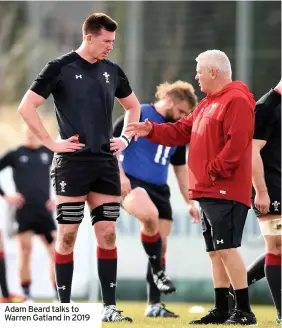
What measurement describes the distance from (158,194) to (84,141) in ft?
7.22

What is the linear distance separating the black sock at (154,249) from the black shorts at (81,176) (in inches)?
70.2

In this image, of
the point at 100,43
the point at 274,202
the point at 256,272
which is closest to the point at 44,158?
the point at 256,272

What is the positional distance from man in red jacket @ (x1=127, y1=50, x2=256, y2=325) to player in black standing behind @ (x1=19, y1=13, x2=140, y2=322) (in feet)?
2.04

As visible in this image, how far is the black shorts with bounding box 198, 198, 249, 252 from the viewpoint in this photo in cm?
808

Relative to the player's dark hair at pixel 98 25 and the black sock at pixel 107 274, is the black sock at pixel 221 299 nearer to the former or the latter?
the black sock at pixel 107 274

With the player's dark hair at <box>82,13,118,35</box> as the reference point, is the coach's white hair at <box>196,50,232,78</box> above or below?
below

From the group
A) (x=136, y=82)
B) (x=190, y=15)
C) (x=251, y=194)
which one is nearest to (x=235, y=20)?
(x=190, y=15)

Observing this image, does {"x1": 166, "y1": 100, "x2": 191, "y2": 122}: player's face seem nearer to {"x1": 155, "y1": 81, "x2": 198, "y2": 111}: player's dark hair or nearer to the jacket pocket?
{"x1": 155, "y1": 81, "x2": 198, "y2": 111}: player's dark hair

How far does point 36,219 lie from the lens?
13391 millimetres

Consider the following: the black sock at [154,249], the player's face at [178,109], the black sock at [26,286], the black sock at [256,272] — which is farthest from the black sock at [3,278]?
the black sock at [256,272]

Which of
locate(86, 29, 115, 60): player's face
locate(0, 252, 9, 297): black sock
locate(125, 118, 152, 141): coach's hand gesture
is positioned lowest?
locate(0, 252, 9, 297): black sock

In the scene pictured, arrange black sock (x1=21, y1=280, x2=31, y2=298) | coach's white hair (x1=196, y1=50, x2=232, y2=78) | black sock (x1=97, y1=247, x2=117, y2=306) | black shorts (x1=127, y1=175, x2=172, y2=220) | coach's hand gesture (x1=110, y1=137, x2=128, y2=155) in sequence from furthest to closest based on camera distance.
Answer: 1. black sock (x1=21, y1=280, x2=31, y2=298)
2. black shorts (x1=127, y1=175, x2=172, y2=220)
3. black sock (x1=97, y1=247, x2=117, y2=306)
4. coach's hand gesture (x1=110, y1=137, x2=128, y2=155)
5. coach's white hair (x1=196, y1=50, x2=232, y2=78)

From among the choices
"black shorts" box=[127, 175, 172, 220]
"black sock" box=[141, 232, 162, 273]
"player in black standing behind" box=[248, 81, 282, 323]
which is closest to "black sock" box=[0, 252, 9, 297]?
"black shorts" box=[127, 175, 172, 220]

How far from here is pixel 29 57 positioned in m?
21.3
